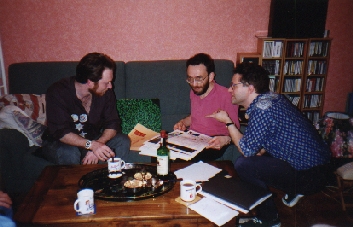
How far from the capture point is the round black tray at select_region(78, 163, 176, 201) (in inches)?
60.0

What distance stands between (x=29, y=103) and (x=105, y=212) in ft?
5.64

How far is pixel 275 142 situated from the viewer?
6.37ft

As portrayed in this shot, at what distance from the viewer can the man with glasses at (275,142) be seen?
1859mm

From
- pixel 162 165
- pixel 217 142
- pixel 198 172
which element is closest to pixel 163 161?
pixel 162 165

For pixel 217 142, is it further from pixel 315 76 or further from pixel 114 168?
pixel 315 76

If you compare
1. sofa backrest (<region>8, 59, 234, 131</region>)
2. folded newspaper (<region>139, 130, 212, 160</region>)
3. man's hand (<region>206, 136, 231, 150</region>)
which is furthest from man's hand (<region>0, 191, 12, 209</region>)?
sofa backrest (<region>8, 59, 234, 131</region>)

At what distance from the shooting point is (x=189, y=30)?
11.9ft

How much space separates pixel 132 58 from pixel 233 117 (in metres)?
1.69

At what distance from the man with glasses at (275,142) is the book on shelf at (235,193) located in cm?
33

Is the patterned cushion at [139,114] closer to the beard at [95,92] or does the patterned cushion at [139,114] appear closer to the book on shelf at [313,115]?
the beard at [95,92]

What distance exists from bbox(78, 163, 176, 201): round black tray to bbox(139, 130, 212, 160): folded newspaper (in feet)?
0.58

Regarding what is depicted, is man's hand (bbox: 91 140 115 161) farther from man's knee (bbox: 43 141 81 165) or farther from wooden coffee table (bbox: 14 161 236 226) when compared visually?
wooden coffee table (bbox: 14 161 236 226)

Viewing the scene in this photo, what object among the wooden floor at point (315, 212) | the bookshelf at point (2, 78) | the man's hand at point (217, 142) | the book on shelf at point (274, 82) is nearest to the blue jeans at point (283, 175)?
the man's hand at point (217, 142)

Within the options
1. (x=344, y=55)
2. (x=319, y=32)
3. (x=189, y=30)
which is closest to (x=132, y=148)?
(x=189, y=30)
